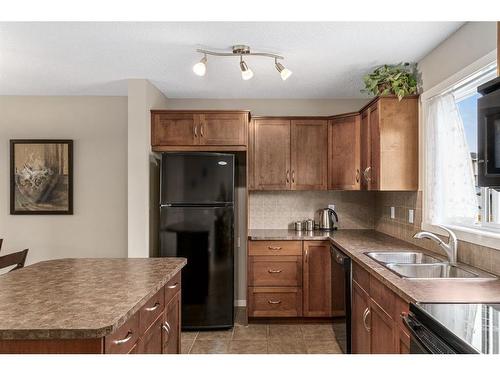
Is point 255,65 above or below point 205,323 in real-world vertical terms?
above

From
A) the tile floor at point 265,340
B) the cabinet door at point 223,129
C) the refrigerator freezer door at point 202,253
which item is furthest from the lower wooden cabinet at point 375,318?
the cabinet door at point 223,129

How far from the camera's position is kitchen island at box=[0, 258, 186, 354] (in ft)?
3.76

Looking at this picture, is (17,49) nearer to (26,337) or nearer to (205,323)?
(26,337)

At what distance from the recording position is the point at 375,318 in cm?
211

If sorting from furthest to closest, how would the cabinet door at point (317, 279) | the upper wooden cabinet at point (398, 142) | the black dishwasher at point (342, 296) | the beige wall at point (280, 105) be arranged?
the beige wall at point (280, 105), the cabinet door at point (317, 279), the upper wooden cabinet at point (398, 142), the black dishwasher at point (342, 296)

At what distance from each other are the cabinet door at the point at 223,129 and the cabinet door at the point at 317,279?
1.23 meters

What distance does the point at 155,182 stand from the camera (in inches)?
145

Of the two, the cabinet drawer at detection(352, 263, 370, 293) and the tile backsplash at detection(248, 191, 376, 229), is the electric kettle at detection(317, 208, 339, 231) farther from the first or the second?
the cabinet drawer at detection(352, 263, 370, 293)

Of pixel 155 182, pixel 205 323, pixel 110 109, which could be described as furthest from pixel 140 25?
pixel 205 323

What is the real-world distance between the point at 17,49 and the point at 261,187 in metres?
2.38

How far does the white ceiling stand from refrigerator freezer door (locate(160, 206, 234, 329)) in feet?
4.12

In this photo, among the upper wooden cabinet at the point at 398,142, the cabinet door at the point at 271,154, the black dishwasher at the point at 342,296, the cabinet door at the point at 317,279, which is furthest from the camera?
the cabinet door at the point at 271,154

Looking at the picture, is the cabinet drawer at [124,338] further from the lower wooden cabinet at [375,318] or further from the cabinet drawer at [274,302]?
the cabinet drawer at [274,302]

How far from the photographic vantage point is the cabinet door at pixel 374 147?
297 cm
